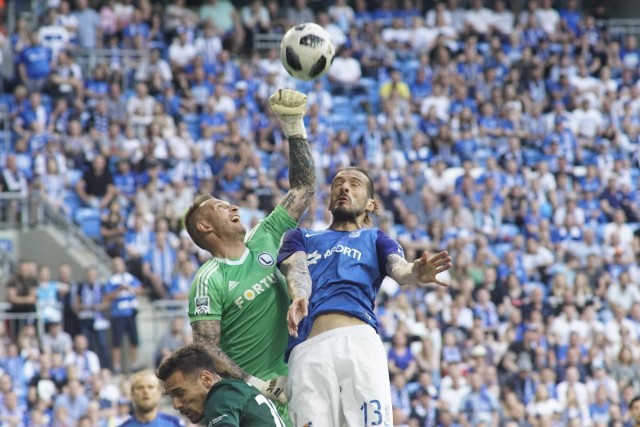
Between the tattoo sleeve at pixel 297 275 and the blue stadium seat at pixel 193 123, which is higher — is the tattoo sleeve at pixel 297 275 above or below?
below

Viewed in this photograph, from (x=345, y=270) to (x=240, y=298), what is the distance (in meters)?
0.67

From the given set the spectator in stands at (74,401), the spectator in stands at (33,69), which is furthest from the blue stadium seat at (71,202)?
the spectator in stands at (74,401)

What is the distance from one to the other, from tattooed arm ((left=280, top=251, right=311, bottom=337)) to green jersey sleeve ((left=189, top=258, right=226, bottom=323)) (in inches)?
16.5

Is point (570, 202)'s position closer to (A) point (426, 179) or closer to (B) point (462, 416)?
(A) point (426, 179)

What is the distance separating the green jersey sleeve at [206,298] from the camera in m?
8.51

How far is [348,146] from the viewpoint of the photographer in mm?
23422

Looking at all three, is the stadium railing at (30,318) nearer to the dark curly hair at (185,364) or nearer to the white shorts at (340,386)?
the white shorts at (340,386)

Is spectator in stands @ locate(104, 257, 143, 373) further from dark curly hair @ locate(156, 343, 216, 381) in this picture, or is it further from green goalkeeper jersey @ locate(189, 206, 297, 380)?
dark curly hair @ locate(156, 343, 216, 381)

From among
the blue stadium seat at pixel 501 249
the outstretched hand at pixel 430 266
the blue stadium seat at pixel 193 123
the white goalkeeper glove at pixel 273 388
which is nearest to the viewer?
the outstretched hand at pixel 430 266

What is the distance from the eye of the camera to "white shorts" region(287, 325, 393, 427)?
834cm

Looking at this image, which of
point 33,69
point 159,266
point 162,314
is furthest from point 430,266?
point 33,69

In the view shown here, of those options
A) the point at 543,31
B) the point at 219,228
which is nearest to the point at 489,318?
the point at 543,31

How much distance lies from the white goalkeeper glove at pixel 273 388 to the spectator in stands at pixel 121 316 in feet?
34.8

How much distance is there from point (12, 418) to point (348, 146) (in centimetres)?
848
